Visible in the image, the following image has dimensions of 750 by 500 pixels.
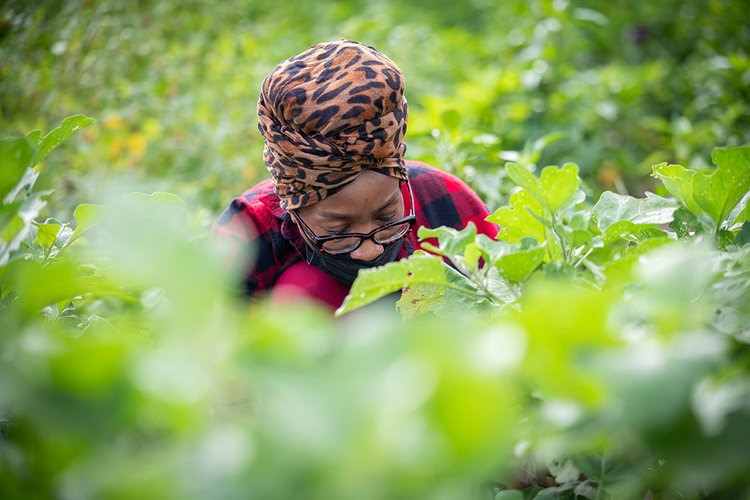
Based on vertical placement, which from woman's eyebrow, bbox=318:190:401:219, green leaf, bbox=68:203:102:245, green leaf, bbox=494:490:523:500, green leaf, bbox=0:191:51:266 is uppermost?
green leaf, bbox=0:191:51:266

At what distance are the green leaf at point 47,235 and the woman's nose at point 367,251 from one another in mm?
725

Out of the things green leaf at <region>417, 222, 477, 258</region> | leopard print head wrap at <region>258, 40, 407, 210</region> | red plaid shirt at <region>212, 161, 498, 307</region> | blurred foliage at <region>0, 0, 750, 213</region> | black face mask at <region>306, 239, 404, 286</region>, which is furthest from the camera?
blurred foliage at <region>0, 0, 750, 213</region>

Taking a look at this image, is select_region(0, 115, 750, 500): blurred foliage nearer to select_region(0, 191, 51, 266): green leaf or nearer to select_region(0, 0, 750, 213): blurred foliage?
select_region(0, 191, 51, 266): green leaf

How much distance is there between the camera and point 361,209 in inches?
61.7

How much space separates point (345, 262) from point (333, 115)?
357 millimetres

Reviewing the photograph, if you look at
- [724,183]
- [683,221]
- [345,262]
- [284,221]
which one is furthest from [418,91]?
[724,183]

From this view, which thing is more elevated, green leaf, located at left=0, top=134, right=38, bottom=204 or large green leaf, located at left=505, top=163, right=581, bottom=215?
green leaf, located at left=0, top=134, right=38, bottom=204

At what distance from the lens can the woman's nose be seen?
158 cm

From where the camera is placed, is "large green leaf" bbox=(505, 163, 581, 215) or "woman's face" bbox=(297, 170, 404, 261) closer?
"large green leaf" bbox=(505, 163, 581, 215)

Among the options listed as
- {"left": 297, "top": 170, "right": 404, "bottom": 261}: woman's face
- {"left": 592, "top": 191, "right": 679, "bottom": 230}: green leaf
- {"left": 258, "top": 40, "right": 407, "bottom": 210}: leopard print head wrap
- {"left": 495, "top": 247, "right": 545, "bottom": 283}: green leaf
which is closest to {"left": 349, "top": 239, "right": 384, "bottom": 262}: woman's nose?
{"left": 297, "top": 170, "right": 404, "bottom": 261}: woman's face

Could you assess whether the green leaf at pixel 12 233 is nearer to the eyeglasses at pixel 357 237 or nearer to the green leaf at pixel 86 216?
the green leaf at pixel 86 216

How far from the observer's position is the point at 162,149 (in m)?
3.66

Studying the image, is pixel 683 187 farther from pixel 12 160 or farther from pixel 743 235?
pixel 12 160

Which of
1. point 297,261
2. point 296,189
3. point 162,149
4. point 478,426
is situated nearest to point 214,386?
point 478,426
